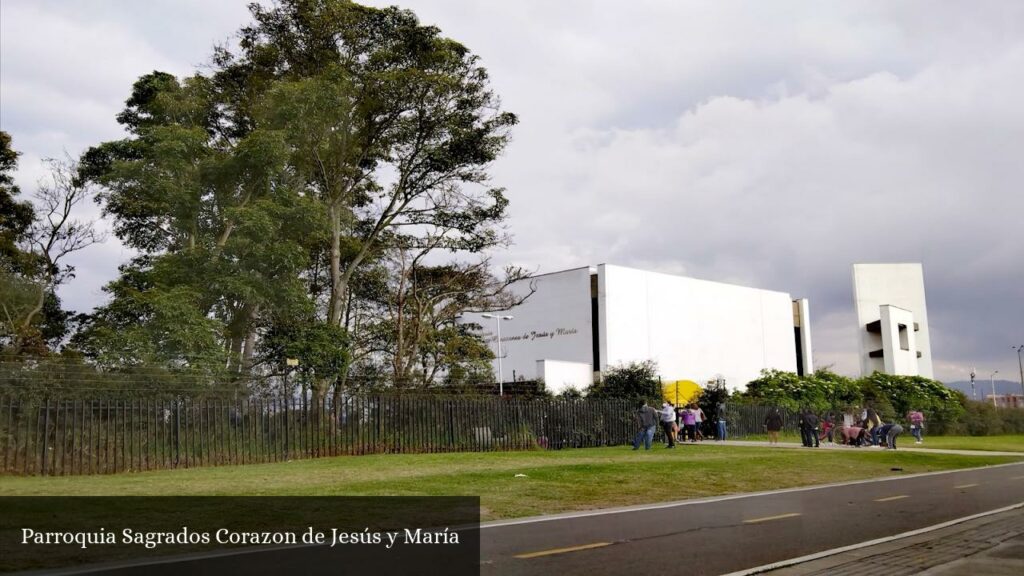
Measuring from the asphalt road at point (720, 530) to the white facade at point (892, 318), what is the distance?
53612 millimetres

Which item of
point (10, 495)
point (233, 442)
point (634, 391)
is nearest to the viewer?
point (10, 495)

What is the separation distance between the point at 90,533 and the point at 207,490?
13.6 feet

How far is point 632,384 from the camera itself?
107 ft

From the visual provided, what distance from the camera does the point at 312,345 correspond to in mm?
25578

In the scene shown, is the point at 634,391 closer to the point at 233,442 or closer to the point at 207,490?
the point at 233,442

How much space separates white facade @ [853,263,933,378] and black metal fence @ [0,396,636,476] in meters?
44.2

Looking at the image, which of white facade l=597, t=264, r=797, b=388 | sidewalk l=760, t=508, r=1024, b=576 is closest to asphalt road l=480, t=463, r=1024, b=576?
sidewalk l=760, t=508, r=1024, b=576

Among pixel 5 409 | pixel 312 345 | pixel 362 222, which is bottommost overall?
pixel 5 409

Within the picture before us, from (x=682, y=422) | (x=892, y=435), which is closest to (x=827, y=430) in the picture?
(x=892, y=435)

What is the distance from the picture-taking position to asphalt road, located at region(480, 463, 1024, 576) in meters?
7.64

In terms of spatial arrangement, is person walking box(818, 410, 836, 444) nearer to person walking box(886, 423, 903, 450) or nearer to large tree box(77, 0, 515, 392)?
person walking box(886, 423, 903, 450)

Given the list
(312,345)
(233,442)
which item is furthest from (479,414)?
(233,442)

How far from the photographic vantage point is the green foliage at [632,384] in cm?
3241
